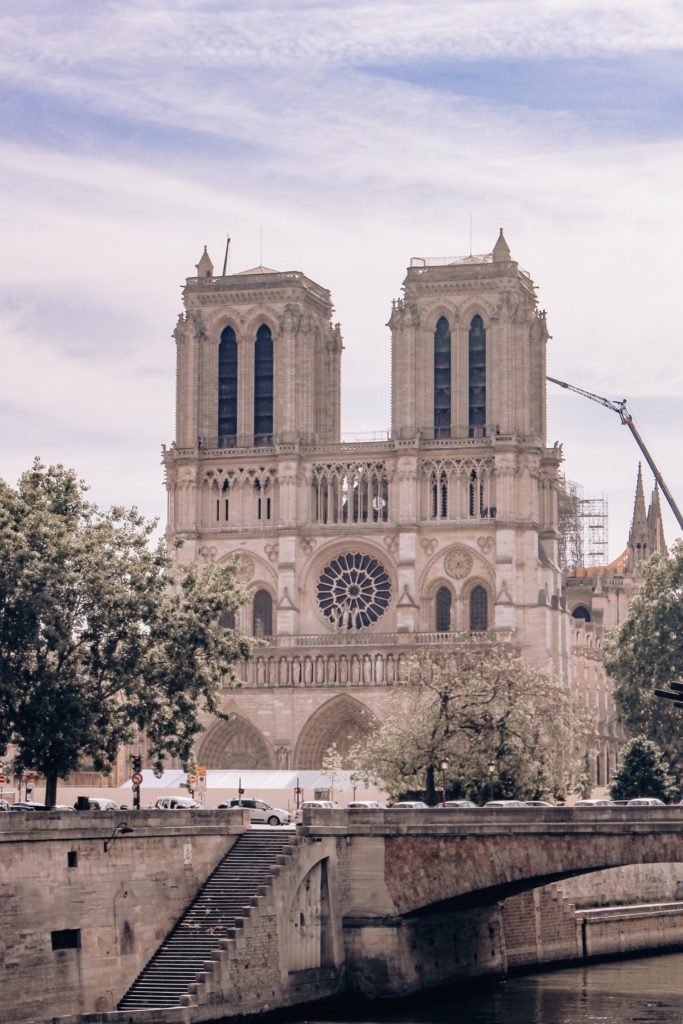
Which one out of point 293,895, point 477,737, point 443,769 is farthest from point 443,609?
point 293,895

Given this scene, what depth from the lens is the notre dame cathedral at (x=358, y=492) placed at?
12281 centimetres

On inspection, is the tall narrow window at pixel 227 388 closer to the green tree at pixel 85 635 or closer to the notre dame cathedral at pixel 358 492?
the notre dame cathedral at pixel 358 492

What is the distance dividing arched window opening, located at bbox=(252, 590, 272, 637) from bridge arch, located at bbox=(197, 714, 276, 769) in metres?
5.46

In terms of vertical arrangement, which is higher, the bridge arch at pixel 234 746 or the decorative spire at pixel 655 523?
the decorative spire at pixel 655 523

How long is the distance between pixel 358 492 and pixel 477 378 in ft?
30.3

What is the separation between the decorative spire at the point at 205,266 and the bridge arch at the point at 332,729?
26656 mm

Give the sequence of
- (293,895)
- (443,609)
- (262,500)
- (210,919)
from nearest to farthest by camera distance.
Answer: (210,919)
(293,895)
(443,609)
(262,500)

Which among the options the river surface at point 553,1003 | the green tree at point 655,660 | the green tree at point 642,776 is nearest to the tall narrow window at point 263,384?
the green tree at point 655,660

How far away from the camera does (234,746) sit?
413ft

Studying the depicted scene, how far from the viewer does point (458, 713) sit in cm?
9406

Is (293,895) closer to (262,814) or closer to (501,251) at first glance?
(262,814)

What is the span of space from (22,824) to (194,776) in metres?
26.3

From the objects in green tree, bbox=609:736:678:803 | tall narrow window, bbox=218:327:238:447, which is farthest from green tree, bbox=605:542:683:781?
tall narrow window, bbox=218:327:238:447

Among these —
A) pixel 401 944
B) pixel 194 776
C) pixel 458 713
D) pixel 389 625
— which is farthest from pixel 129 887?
pixel 389 625
